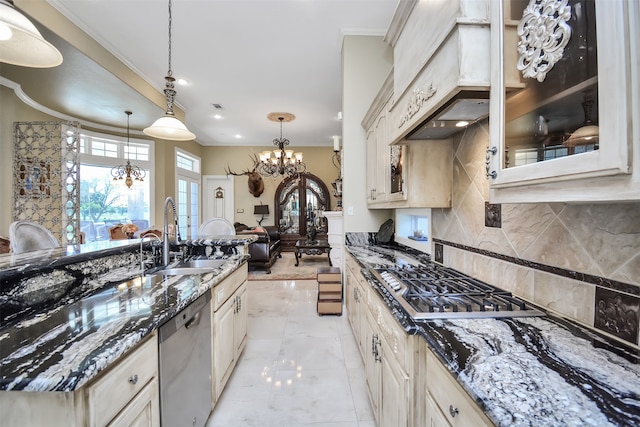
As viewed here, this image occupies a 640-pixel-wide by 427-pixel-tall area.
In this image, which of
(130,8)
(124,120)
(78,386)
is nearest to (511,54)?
(78,386)

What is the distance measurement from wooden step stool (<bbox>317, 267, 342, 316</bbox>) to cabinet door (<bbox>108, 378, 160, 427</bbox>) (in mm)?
2189

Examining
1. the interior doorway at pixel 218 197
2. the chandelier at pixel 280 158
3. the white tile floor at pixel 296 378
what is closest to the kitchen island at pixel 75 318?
the white tile floor at pixel 296 378

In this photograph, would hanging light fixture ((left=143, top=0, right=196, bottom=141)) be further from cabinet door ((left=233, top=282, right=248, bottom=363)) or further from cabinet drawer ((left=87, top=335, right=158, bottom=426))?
cabinet drawer ((left=87, top=335, right=158, bottom=426))

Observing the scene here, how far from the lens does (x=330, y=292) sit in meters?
3.17

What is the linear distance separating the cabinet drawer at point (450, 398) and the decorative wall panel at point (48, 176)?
228 inches

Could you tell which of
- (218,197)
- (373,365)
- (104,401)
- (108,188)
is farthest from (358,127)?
(218,197)

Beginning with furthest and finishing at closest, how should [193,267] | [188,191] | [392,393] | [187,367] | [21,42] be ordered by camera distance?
1. [188,191]
2. [193,267]
3. [21,42]
4. [187,367]
5. [392,393]

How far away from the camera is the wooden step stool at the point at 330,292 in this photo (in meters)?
3.15

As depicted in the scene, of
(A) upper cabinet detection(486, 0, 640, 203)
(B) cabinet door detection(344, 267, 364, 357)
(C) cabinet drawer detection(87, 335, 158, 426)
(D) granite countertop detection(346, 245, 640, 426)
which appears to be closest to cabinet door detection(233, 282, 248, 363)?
(B) cabinet door detection(344, 267, 364, 357)

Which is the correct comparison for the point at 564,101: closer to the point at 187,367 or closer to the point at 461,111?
the point at 461,111

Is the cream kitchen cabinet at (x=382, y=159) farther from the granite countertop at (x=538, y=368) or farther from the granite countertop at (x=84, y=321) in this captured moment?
the granite countertop at (x=84, y=321)

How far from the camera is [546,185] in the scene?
0.72 meters

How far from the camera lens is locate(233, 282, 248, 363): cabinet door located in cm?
213

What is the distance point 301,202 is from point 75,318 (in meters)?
6.85
